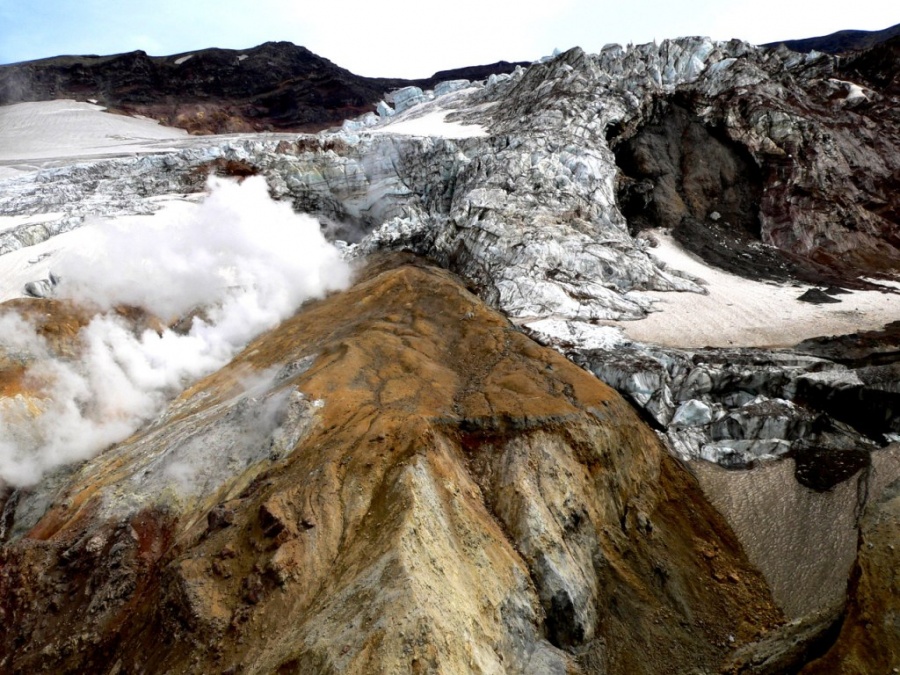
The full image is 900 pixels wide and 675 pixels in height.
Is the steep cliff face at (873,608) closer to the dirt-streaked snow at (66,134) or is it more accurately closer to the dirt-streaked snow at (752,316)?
the dirt-streaked snow at (752,316)

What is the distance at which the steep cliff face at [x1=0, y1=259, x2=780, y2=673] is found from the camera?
8.86 metres

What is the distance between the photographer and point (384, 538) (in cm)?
959

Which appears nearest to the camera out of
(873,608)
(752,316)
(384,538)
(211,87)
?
(873,608)

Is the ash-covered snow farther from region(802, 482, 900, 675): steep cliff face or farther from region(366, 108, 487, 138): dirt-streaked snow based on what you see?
region(802, 482, 900, 675): steep cliff face

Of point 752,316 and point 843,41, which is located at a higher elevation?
point 843,41

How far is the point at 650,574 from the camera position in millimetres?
11898

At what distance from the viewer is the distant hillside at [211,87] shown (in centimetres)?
7925

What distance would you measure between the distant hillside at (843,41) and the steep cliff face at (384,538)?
10121 centimetres

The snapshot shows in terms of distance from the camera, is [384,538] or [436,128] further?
[436,128]

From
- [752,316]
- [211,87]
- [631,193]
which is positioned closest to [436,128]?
[631,193]

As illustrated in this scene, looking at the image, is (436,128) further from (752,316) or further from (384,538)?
(384,538)

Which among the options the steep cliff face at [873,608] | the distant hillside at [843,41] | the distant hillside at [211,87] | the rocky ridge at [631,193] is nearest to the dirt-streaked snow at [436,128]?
the rocky ridge at [631,193]

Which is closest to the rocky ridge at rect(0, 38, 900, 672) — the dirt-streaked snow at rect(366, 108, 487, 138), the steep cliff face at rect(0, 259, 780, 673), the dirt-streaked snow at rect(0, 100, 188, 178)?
the dirt-streaked snow at rect(366, 108, 487, 138)

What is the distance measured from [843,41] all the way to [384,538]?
119 meters
